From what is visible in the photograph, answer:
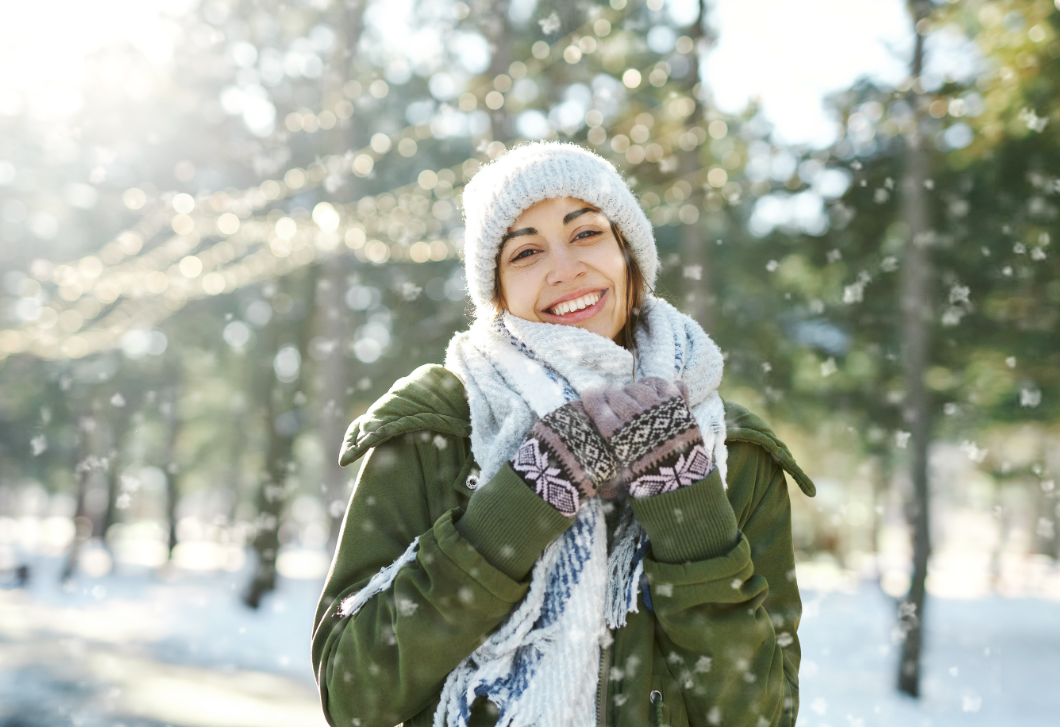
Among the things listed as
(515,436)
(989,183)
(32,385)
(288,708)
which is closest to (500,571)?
(515,436)

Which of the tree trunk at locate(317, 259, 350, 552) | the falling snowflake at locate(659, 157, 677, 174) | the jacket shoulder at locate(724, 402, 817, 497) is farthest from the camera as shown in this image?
the tree trunk at locate(317, 259, 350, 552)

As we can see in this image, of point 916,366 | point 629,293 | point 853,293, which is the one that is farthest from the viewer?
point 853,293

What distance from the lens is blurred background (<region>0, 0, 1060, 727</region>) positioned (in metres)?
7.93

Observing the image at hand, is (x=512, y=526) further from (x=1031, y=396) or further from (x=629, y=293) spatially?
(x=1031, y=396)

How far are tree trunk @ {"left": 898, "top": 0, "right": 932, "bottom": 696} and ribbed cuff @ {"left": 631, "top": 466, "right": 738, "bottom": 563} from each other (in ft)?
24.7

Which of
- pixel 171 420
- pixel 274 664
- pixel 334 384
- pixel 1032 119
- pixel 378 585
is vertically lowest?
pixel 274 664

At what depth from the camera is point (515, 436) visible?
5.93ft

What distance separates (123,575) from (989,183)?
24380mm

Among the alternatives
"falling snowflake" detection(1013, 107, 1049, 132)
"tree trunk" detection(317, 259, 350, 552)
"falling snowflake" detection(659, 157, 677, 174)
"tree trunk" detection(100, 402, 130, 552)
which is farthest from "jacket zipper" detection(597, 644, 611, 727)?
Result: "tree trunk" detection(100, 402, 130, 552)

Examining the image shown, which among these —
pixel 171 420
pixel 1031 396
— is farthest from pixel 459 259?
pixel 171 420

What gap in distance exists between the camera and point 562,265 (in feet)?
6.65

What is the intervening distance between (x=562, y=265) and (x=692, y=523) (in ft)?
2.57

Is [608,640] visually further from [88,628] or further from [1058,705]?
[88,628]

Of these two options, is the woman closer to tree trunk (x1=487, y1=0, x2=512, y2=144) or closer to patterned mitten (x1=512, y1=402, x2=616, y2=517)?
patterned mitten (x1=512, y1=402, x2=616, y2=517)
